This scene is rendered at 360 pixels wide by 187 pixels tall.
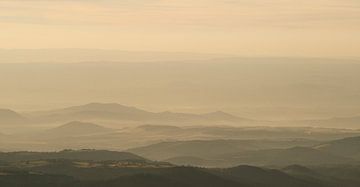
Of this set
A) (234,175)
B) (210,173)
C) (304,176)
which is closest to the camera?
(210,173)

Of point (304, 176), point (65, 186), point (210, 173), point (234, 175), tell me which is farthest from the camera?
point (304, 176)

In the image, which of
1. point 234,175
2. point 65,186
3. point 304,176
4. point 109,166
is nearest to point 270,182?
point 234,175

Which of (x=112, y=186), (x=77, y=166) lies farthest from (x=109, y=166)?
(x=112, y=186)

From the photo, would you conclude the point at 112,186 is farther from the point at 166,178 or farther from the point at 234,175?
the point at 234,175

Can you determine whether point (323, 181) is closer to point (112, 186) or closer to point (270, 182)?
point (270, 182)

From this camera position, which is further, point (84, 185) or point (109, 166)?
point (109, 166)

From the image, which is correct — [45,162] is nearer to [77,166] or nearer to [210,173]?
[77,166]

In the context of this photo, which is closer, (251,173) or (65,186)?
(65,186)

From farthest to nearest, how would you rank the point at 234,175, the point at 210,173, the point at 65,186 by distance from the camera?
1. the point at 234,175
2. the point at 210,173
3. the point at 65,186
